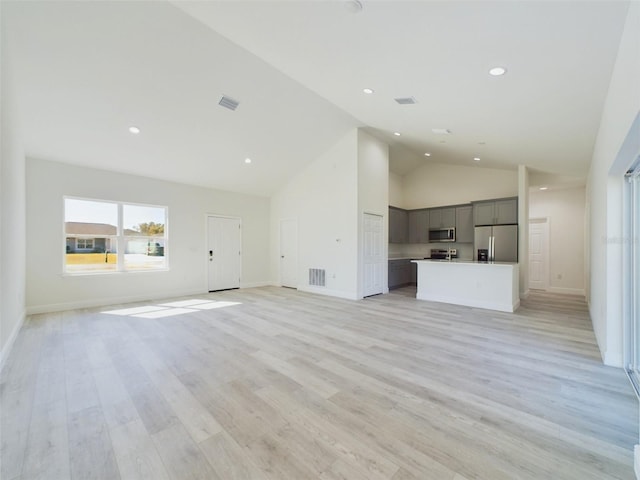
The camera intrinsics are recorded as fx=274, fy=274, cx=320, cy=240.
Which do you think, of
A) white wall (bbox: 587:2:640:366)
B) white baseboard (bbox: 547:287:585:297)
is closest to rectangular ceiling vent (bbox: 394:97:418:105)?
white wall (bbox: 587:2:640:366)

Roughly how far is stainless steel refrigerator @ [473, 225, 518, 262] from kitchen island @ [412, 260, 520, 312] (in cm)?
105

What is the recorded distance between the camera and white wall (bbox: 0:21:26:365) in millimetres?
2924

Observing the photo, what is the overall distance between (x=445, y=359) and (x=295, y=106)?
4.70m

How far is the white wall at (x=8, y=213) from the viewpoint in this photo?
115 inches

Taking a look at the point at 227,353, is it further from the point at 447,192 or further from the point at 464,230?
the point at 447,192

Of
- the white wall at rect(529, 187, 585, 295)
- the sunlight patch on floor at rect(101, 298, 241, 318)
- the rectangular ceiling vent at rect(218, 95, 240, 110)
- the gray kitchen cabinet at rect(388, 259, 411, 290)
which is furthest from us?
the gray kitchen cabinet at rect(388, 259, 411, 290)

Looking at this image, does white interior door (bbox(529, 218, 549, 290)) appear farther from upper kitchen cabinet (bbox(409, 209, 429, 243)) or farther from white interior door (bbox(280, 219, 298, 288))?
white interior door (bbox(280, 219, 298, 288))

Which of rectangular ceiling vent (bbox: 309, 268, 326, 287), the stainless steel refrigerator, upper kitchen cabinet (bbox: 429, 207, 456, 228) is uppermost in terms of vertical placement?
upper kitchen cabinet (bbox: 429, 207, 456, 228)

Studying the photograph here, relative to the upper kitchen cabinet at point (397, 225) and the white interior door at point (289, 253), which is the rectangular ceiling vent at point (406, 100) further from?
the white interior door at point (289, 253)

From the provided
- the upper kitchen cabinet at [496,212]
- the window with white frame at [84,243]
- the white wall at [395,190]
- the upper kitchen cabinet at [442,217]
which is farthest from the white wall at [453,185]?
the window with white frame at [84,243]

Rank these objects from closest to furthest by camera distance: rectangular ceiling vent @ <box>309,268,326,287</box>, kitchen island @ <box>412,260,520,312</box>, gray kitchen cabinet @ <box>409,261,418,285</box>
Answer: kitchen island @ <box>412,260,520,312</box> < rectangular ceiling vent @ <box>309,268,326,287</box> < gray kitchen cabinet @ <box>409,261,418,285</box>

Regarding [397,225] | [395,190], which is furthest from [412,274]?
[395,190]

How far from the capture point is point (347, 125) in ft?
19.8

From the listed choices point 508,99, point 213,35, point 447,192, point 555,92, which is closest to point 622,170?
point 555,92
